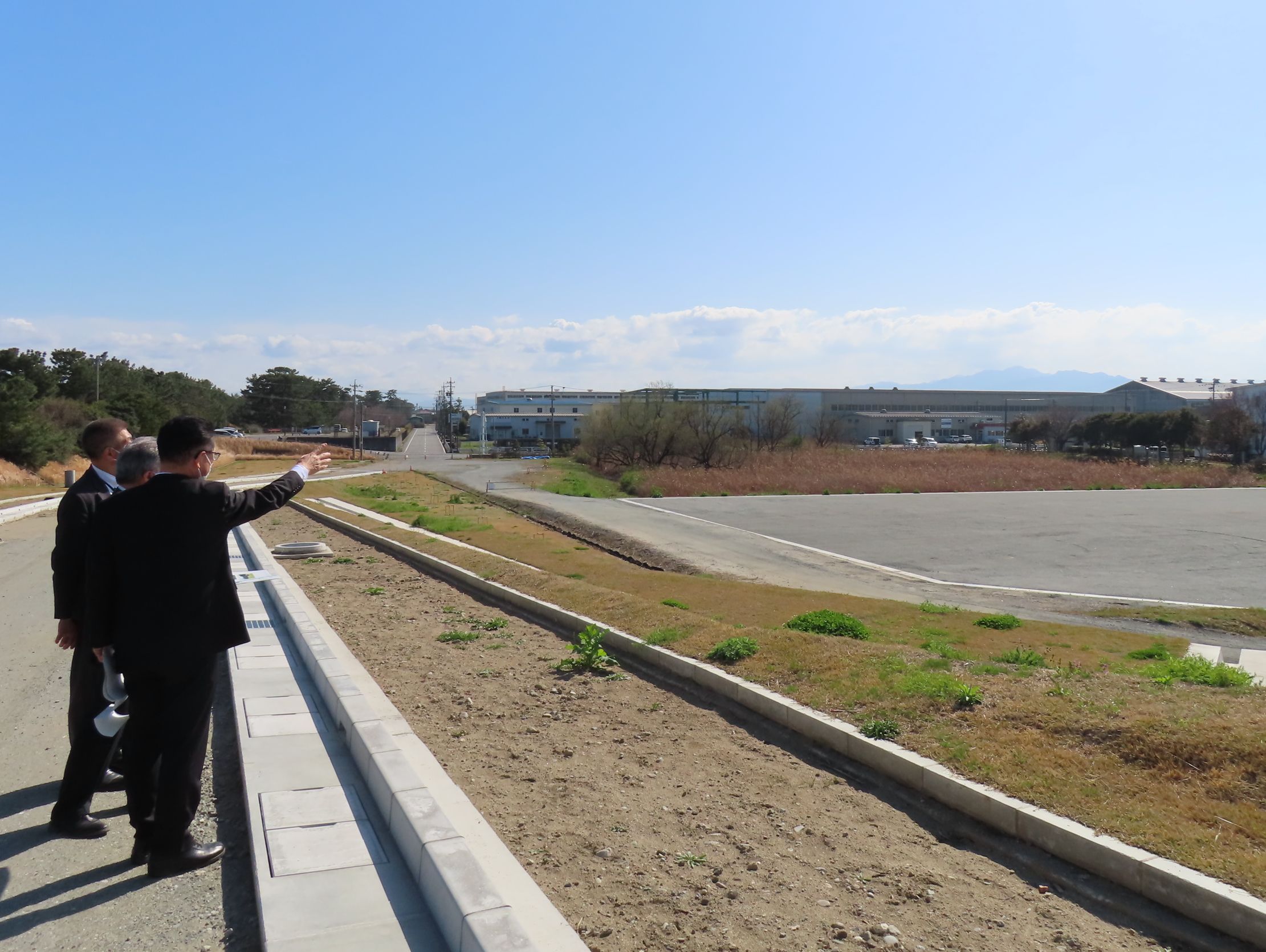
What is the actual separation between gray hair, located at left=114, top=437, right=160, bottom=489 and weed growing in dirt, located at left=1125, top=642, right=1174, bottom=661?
8974 mm

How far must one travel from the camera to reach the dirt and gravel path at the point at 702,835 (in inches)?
137

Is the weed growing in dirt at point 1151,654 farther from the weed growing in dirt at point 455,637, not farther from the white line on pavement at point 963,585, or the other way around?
the weed growing in dirt at point 455,637

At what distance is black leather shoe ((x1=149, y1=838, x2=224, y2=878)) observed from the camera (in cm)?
385

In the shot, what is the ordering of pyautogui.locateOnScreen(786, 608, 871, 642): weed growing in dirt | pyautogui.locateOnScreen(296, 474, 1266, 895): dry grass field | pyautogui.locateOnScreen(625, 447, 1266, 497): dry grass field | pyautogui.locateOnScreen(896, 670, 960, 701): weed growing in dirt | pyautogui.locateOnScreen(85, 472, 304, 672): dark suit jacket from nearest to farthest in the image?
pyautogui.locateOnScreen(85, 472, 304, 672): dark suit jacket
pyautogui.locateOnScreen(296, 474, 1266, 895): dry grass field
pyautogui.locateOnScreen(896, 670, 960, 701): weed growing in dirt
pyautogui.locateOnScreen(786, 608, 871, 642): weed growing in dirt
pyautogui.locateOnScreen(625, 447, 1266, 497): dry grass field

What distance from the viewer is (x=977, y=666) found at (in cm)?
716

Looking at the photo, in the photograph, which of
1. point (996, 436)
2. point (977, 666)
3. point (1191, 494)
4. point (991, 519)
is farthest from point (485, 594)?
point (996, 436)

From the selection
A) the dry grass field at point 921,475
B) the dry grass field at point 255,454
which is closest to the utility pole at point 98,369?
the dry grass field at point 255,454

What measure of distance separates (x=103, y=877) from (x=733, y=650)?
15.8 feet

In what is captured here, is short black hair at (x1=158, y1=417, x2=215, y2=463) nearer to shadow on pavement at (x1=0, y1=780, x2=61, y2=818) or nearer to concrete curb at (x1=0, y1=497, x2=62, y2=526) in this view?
shadow on pavement at (x1=0, y1=780, x2=61, y2=818)

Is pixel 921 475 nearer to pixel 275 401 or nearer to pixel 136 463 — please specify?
pixel 136 463

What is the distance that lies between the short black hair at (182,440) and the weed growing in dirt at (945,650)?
5.99 metres

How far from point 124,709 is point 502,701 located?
293 cm

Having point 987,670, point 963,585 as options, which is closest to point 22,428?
point 963,585

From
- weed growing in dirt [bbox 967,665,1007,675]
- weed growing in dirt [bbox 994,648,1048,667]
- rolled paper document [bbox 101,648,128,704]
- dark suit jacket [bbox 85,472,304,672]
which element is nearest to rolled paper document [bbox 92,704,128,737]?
rolled paper document [bbox 101,648,128,704]
